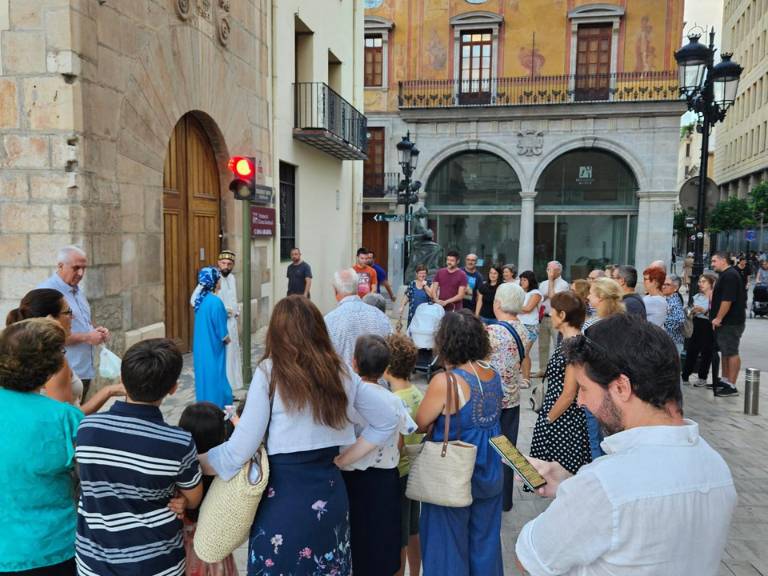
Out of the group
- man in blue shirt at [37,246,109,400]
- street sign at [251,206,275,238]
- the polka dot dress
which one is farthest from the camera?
street sign at [251,206,275,238]

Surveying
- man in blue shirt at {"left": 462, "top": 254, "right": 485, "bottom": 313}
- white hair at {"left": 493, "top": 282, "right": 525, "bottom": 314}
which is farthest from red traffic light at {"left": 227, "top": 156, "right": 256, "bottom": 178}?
man in blue shirt at {"left": 462, "top": 254, "right": 485, "bottom": 313}

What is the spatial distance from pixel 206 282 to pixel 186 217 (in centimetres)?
345

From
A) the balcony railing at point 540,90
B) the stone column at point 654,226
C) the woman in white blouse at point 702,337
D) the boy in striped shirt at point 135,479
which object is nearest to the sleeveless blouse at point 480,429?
the boy in striped shirt at point 135,479

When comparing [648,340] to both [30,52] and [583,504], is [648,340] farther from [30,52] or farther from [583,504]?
[30,52]

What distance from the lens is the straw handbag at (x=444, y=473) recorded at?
2.77m

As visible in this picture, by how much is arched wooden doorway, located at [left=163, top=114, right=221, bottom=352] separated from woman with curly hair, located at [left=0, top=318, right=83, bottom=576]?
621 cm

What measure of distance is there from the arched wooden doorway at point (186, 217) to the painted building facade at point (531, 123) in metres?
13.8

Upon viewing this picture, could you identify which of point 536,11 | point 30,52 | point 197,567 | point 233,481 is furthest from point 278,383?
point 536,11

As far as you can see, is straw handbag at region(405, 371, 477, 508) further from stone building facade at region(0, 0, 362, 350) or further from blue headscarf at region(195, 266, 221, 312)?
stone building facade at region(0, 0, 362, 350)

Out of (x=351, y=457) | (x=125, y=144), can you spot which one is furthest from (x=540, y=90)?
(x=351, y=457)

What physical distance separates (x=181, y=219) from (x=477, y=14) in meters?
18.2

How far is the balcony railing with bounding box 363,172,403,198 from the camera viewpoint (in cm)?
2338

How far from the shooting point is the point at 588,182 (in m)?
22.6

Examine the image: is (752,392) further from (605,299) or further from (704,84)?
(704,84)
